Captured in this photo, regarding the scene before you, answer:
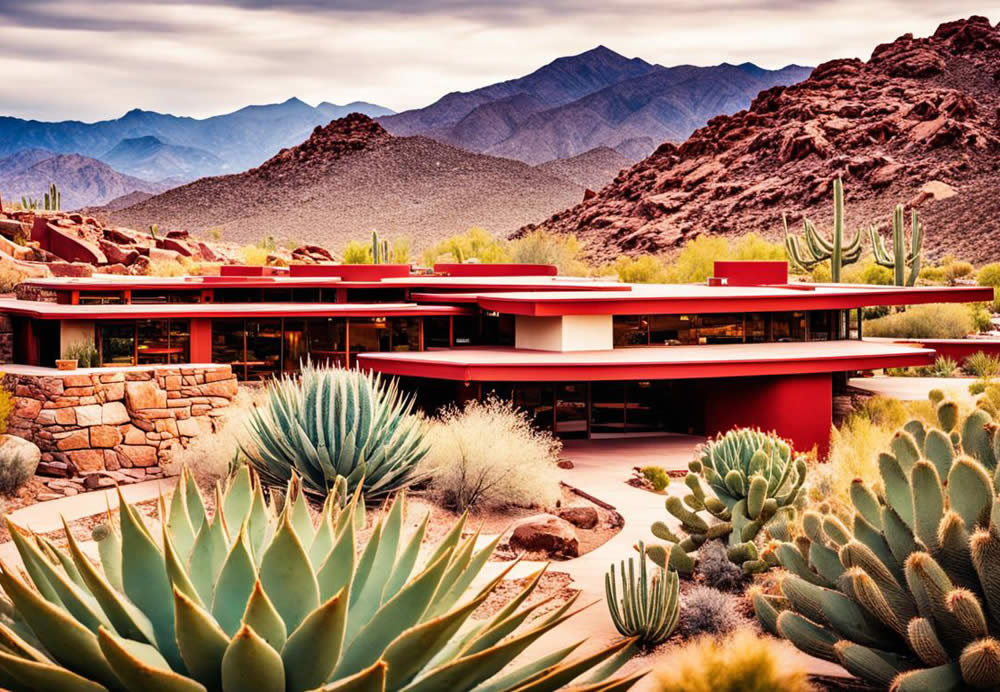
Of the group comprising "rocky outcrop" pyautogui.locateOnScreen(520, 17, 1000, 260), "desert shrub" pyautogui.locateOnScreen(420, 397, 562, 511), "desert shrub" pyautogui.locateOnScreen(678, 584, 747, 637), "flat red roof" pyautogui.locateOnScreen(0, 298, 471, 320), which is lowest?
"desert shrub" pyautogui.locateOnScreen(678, 584, 747, 637)

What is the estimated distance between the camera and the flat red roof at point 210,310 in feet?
79.6

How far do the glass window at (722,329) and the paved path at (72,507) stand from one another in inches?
575

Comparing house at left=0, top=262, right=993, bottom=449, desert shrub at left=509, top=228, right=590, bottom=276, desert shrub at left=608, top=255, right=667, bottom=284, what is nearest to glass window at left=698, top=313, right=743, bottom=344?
house at left=0, top=262, right=993, bottom=449

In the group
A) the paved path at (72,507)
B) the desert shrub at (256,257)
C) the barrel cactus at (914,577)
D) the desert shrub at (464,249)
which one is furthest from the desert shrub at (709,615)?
the desert shrub at (464,249)

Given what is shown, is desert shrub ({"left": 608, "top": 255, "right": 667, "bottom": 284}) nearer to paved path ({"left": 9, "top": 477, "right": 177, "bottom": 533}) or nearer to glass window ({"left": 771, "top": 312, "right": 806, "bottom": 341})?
glass window ({"left": 771, "top": 312, "right": 806, "bottom": 341})

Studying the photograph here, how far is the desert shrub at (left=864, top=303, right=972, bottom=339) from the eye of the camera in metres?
37.9

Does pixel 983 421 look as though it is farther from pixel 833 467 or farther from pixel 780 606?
pixel 833 467

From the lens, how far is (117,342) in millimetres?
25375

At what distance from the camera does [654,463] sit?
2205cm

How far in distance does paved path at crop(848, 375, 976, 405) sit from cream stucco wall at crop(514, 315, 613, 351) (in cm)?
743

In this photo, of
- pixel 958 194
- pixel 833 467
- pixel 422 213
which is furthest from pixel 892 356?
pixel 422 213

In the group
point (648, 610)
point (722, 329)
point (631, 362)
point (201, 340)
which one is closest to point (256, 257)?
point (201, 340)

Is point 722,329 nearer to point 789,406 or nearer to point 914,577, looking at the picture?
point 789,406

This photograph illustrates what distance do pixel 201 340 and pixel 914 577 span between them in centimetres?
2226
